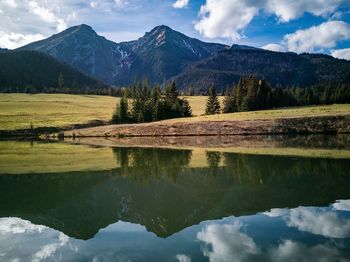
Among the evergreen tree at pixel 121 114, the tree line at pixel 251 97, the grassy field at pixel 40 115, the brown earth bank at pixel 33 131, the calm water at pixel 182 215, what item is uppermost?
→ the tree line at pixel 251 97

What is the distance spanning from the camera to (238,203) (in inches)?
805

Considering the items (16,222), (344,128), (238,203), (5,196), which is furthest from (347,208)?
(344,128)

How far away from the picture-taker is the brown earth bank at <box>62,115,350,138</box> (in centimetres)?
7744

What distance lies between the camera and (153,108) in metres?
106

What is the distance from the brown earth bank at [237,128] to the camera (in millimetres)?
77438

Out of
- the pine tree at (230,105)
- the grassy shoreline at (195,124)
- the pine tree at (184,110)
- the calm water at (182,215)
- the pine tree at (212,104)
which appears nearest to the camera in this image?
the calm water at (182,215)

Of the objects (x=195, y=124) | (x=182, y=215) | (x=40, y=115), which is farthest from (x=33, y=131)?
(x=182, y=215)

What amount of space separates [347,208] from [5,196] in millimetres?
20996

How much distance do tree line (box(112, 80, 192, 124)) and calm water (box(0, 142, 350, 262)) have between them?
73.2m

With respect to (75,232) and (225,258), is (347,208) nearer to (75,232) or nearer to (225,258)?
(225,258)

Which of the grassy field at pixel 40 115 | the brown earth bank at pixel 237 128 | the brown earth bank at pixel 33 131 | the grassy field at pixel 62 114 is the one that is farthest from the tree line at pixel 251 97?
the brown earth bank at pixel 33 131

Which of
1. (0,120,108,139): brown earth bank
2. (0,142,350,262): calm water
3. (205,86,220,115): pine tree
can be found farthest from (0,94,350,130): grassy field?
(0,142,350,262): calm water

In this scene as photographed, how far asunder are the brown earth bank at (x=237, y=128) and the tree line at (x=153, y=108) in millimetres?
15614

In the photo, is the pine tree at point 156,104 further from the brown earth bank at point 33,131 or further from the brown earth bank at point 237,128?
the brown earth bank at point 33,131
